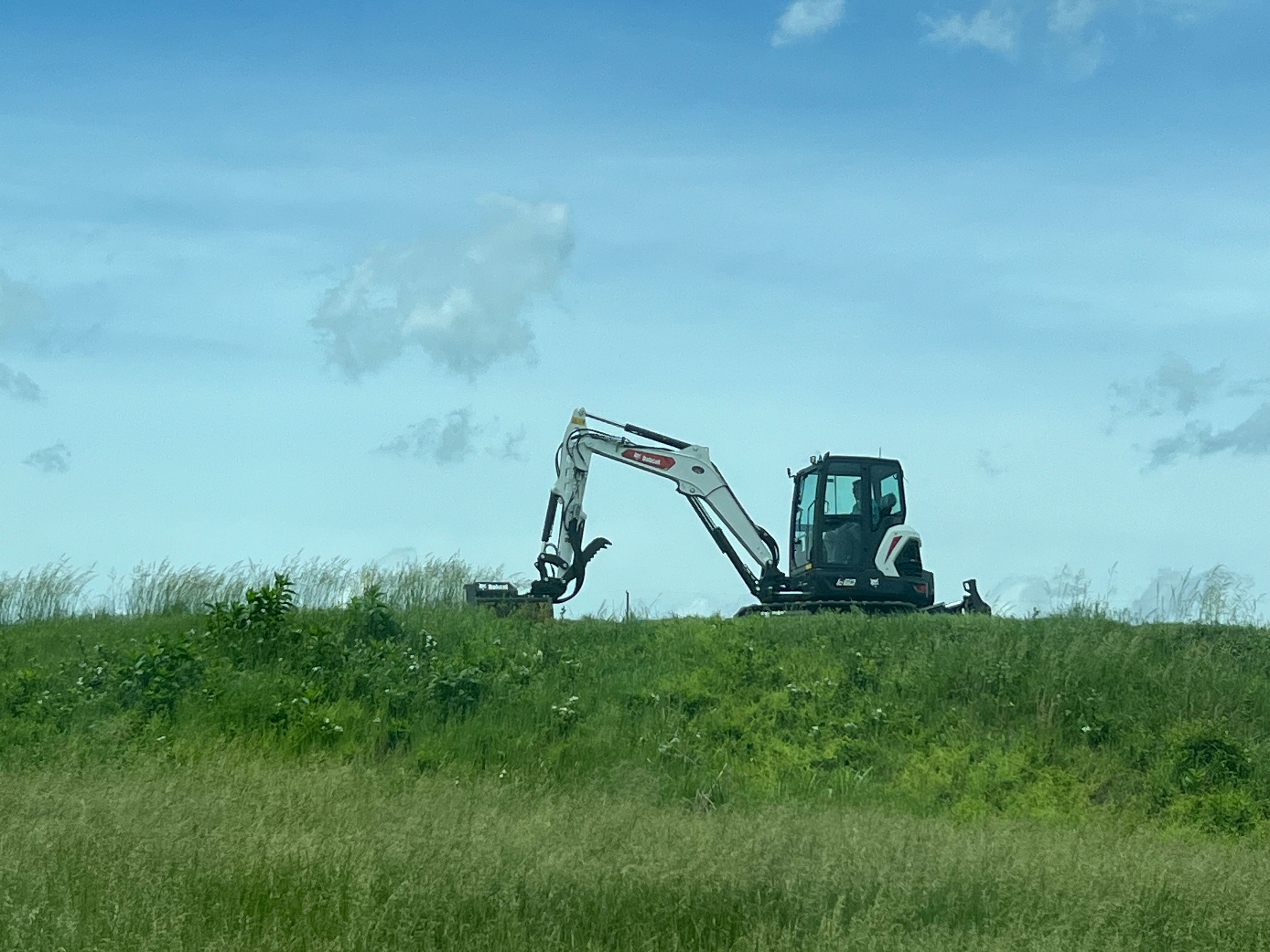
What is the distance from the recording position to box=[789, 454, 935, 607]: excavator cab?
970 inches

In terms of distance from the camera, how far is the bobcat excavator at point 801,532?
80.9 ft

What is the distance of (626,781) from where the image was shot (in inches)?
584

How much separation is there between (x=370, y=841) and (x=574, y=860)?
1.52 m

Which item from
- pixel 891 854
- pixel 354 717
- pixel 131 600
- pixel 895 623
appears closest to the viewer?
pixel 891 854

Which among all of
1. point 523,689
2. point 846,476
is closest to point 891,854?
point 523,689

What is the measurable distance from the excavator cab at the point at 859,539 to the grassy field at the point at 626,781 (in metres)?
4.27

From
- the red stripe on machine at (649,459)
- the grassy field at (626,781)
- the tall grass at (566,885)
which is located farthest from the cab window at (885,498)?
the tall grass at (566,885)

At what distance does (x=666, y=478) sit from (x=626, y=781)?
12224mm

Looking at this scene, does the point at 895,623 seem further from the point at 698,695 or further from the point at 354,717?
the point at 354,717

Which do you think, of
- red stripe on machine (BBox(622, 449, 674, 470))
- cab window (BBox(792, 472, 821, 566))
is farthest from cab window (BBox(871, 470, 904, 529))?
red stripe on machine (BBox(622, 449, 674, 470))

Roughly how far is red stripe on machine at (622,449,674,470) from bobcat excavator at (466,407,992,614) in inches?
0.7

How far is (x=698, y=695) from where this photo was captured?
56.4ft

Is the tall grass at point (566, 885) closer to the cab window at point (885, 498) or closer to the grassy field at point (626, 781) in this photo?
the grassy field at point (626, 781)

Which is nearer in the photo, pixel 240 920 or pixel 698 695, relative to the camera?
pixel 240 920
